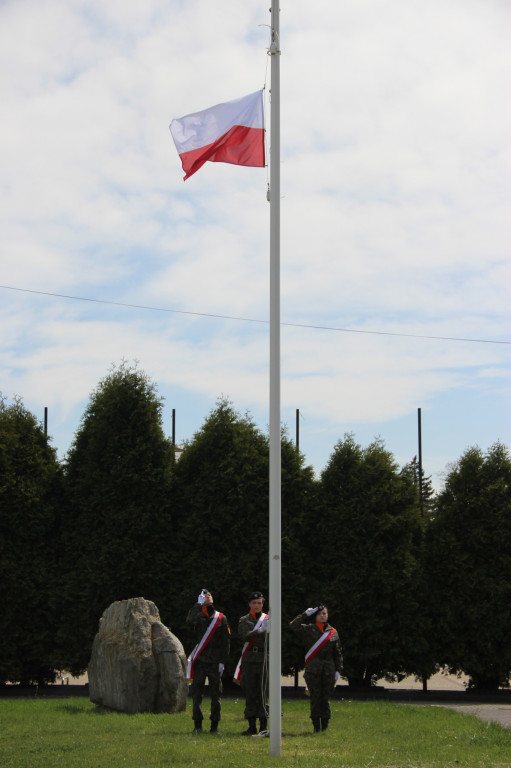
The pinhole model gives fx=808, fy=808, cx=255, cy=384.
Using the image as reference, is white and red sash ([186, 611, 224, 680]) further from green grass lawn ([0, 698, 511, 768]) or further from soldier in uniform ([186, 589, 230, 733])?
green grass lawn ([0, 698, 511, 768])

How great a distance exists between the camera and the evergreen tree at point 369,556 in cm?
1664

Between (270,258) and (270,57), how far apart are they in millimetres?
2407

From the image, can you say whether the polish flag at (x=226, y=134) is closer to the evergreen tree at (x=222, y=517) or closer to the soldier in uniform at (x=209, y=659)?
the soldier in uniform at (x=209, y=659)

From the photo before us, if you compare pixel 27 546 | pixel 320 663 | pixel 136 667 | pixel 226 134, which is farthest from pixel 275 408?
pixel 27 546

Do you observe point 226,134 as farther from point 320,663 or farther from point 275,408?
point 320,663

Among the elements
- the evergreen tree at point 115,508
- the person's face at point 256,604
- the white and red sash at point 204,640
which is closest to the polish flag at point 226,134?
the person's face at point 256,604

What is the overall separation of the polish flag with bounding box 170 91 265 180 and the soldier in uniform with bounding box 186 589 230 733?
626cm

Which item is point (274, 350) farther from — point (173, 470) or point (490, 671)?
point (490, 671)

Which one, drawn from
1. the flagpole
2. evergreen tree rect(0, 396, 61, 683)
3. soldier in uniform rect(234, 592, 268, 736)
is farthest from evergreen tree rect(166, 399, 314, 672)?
the flagpole

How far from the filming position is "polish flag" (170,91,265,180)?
32.5 ft

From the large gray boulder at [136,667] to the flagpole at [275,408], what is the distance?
4.90 m

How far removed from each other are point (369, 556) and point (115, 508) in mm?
5531

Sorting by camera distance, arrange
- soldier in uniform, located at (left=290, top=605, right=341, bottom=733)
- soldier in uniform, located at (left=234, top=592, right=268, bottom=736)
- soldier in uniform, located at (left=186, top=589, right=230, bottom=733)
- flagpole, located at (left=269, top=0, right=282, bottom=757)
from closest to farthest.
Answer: flagpole, located at (left=269, top=0, right=282, bottom=757) < soldier in uniform, located at (left=186, top=589, right=230, bottom=733) < soldier in uniform, located at (left=234, top=592, right=268, bottom=736) < soldier in uniform, located at (left=290, top=605, right=341, bottom=733)

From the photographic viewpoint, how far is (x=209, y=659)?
11.5 m
